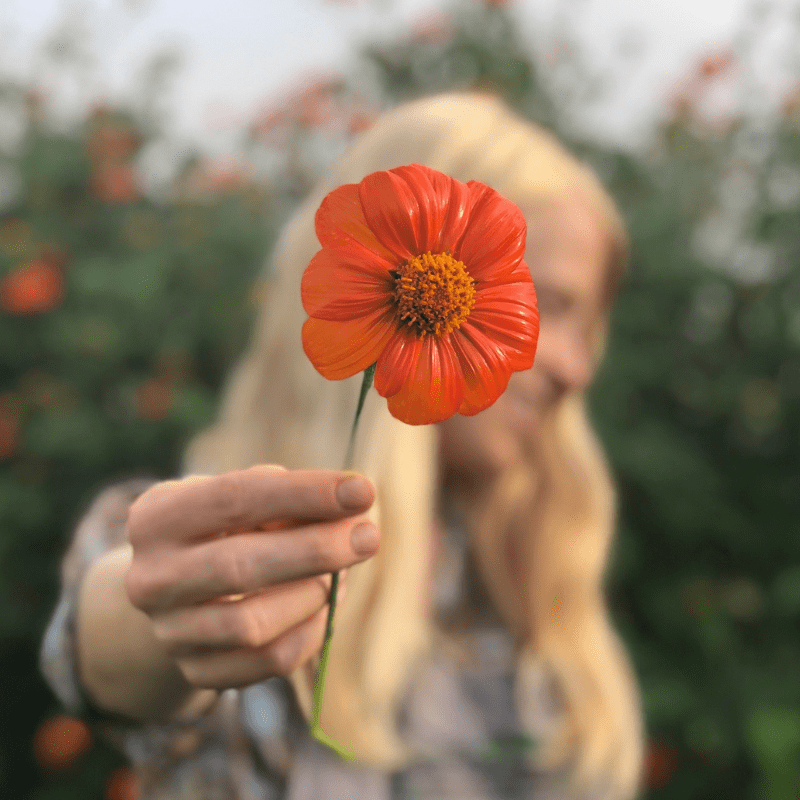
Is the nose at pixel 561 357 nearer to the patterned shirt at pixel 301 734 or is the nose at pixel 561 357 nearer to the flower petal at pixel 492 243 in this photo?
the patterned shirt at pixel 301 734

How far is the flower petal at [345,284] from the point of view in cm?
38

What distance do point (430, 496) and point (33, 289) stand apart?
139 cm

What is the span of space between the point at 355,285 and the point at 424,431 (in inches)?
36.8

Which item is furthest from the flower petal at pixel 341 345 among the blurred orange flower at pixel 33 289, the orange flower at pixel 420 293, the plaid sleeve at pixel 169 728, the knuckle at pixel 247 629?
the blurred orange flower at pixel 33 289

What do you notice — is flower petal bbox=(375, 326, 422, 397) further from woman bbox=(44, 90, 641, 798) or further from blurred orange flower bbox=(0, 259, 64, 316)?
blurred orange flower bbox=(0, 259, 64, 316)

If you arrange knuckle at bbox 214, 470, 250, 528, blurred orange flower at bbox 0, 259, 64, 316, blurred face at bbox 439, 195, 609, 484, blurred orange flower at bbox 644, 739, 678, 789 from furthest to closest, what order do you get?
blurred orange flower at bbox 0, 259, 64, 316 < blurred orange flower at bbox 644, 739, 678, 789 < blurred face at bbox 439, 195, 609, 484 < knuckle at bbox 214, 470, 250, 528

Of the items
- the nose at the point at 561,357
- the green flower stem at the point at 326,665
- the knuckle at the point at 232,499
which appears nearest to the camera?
the green flower stem at the point at 326,665

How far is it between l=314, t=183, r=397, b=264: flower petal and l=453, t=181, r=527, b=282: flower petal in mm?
41

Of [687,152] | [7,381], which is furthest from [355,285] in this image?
[687,152]

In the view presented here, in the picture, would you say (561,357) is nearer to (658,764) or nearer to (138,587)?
(138,587)

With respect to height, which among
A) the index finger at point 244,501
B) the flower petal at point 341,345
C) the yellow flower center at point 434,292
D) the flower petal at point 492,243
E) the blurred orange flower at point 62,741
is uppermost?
the blurred orange flower at point 62,741

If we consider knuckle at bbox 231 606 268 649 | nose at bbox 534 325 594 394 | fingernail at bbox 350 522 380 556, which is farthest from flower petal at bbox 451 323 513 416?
nose at bbox 534 325 594 394

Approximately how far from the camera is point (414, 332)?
39cm

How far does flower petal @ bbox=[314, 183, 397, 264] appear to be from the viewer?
1.28ft
